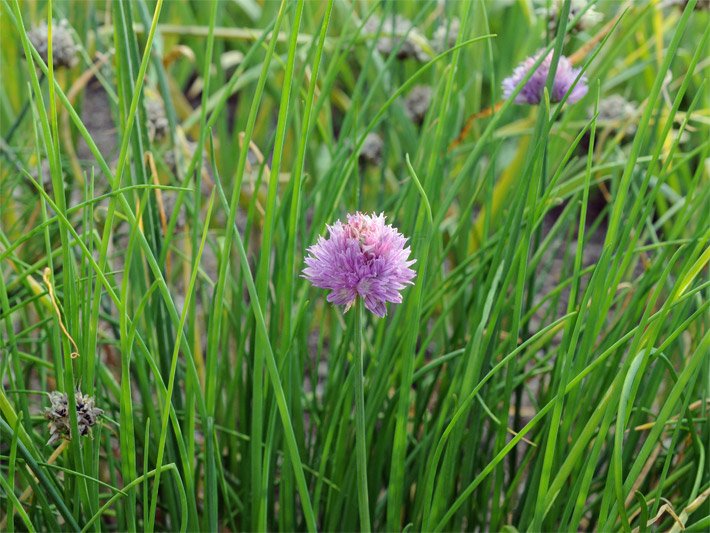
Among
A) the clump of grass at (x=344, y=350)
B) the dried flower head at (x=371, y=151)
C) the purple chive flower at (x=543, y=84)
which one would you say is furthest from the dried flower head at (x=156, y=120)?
the purple chive flower at (x=543, y=84)

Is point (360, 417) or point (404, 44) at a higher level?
point (404, 44)

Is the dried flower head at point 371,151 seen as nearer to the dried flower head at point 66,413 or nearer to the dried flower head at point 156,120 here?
the dried flower head at point 156,120

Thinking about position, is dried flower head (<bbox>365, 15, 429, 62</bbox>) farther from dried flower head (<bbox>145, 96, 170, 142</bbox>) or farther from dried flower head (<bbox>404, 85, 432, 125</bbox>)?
dried flower head (<bbox>145, 96, 170, 142</bbox>)

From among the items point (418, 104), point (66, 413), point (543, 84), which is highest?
point (418, 104)

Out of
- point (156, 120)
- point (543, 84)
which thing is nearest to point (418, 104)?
point (156, 120)

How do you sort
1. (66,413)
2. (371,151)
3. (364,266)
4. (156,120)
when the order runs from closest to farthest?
(364,266) → (66,413) → (156,120) → (371,151)

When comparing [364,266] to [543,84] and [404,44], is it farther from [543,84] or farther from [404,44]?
[404,44]

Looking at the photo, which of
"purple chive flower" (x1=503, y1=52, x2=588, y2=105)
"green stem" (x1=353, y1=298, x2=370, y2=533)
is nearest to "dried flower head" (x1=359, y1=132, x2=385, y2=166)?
"purple chive flower" (x1=503, y1=52, x2=588, y2=105)

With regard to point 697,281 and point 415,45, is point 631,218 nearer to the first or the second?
point 697,281
